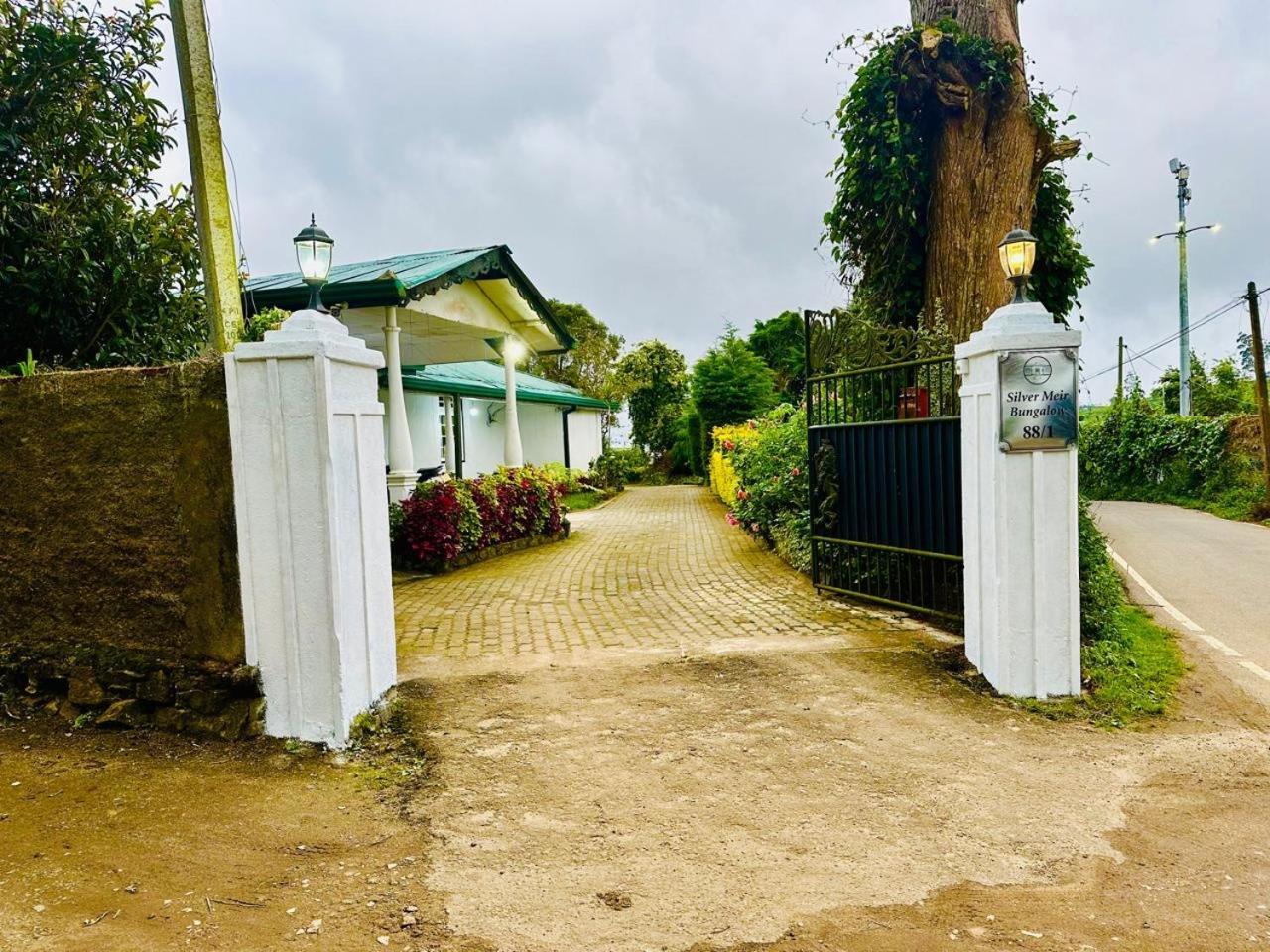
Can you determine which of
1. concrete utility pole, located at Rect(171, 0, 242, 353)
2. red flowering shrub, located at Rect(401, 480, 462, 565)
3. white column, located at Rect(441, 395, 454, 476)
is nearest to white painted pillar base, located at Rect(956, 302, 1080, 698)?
concrete utility pole, located at Rect(171, 0, 242, 353)

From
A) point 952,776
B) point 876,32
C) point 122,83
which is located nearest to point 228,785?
point 952,776

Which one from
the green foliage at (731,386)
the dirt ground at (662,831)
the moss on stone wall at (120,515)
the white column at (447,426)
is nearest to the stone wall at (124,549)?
the moss on stone wall at (120,515)

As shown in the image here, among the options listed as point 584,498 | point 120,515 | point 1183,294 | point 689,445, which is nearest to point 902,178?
point 120,515

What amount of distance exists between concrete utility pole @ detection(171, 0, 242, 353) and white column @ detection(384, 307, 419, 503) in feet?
13.8

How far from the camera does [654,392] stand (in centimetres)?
3098

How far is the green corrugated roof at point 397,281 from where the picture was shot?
9.10m

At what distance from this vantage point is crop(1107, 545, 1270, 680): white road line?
17.5 ft

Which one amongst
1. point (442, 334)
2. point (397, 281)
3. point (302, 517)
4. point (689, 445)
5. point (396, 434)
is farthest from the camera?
point (689, 445)

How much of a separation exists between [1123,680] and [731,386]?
20.1 m

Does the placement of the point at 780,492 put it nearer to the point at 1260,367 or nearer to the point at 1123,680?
the point at 1123,680

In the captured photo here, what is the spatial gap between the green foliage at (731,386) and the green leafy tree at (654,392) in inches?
227

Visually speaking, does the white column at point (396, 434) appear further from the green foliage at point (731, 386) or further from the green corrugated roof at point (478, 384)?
the green foliage at point (731, 386)

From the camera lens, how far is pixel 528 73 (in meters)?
21.2

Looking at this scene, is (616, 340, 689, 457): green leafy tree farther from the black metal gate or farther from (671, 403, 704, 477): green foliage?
the black metal gate
